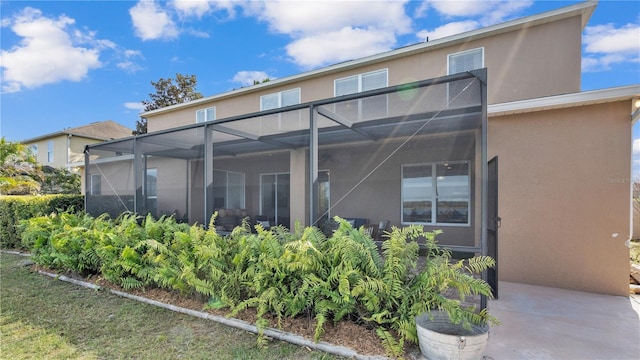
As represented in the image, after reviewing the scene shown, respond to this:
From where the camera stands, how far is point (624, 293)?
15.1 ft

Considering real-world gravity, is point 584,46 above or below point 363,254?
above

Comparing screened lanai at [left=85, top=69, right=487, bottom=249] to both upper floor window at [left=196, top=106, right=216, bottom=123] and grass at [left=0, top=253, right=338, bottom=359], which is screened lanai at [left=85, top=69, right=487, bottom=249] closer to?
grass at [left=0, top=253, right=338, bottom=359]

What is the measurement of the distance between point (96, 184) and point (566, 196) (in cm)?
1097

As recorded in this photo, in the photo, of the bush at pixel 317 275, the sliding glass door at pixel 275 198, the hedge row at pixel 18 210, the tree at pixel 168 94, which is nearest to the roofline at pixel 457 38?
the sliding glass door at pixel 275 198

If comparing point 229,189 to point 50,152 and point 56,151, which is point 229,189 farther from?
point 50,152

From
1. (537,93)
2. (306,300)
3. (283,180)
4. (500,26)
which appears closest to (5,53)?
(283,180)

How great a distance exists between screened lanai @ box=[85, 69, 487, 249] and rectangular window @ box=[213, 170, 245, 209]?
4 cm

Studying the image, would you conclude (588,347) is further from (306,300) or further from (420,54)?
(420,54)

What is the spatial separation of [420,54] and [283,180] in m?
5.01

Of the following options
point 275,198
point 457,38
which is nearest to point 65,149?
point 275,198

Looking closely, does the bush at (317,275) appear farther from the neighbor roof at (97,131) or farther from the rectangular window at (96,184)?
the neighbor roof at (97,131)

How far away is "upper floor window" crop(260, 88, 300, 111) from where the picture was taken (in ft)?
30.2

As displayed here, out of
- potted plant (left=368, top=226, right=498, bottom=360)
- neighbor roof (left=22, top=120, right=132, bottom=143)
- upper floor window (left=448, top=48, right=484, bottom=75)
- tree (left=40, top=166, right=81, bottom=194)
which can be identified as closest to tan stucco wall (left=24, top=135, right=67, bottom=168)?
neighbor roof (left=22, top=120, right=132, bottom=143)

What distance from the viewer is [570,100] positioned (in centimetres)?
477
